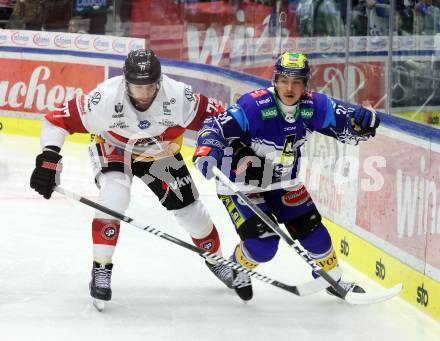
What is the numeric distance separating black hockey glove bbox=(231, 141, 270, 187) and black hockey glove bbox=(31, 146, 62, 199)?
30.0 inches

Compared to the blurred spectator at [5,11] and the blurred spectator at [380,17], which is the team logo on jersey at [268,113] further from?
the blurred spectator at [5,11]

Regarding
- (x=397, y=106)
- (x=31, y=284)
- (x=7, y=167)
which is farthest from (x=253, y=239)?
(x=7, y=167)

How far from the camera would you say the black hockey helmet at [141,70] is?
12.4 ft

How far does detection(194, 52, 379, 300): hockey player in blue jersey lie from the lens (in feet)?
12.8

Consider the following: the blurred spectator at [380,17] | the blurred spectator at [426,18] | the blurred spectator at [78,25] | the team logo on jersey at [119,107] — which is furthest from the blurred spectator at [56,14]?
the team logo on jersey at [119,107]

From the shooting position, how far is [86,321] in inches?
152

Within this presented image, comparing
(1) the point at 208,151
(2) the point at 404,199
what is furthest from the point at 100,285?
(2) the point at 404,199

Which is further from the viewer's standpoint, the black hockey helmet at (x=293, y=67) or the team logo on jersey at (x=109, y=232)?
the team logo on jersey at (x=109, y=232)

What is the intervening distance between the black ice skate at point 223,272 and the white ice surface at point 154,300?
2.8 inches

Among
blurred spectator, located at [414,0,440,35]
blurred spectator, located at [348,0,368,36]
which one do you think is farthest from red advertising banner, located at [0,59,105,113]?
blurred spectator, located at [414,0,440,35]

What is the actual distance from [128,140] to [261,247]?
2.42 feet

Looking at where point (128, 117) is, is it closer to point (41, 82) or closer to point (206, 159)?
point (206, 159)

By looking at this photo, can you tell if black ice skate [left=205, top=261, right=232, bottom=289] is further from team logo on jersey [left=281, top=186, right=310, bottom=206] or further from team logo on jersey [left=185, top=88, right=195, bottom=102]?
team logo on jersey [left=185, top=88, right=195, bottom=102]

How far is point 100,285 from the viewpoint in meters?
3.98
